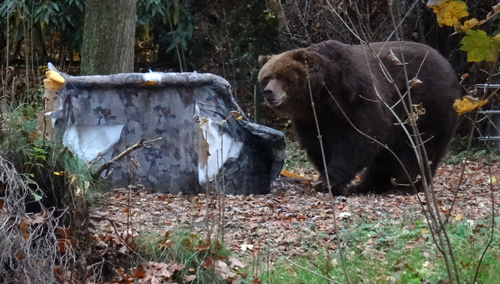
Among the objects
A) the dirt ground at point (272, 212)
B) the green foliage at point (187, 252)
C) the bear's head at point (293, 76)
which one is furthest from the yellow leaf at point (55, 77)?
the green foliage at point (187, 252)

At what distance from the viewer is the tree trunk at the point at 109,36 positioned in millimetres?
8602

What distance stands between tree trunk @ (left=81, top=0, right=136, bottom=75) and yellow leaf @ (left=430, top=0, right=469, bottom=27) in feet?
21.3

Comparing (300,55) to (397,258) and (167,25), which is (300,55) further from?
(167,25)

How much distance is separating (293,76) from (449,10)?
192 inches

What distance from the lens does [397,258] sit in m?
4.68

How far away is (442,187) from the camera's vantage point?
7.88m

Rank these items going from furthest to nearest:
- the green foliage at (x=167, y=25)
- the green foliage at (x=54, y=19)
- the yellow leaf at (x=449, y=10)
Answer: the green foliage at (x=167, y=25) < the green foliage at (x=54, y=19) < the yellow leaf at (x=449, y=10)

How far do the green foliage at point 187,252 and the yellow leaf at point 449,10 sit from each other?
219cm

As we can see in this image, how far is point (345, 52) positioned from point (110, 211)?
3.29 metres

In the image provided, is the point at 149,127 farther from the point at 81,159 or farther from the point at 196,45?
the point at 196,45

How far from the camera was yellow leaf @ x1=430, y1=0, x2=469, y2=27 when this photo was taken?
2.41m

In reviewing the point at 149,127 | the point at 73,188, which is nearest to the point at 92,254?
the point at 73,188

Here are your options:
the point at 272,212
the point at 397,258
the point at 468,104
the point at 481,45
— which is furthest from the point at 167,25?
the point at 481,45

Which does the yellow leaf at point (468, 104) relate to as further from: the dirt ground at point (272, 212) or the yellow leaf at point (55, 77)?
the yellow leaf at point (55, 77)
